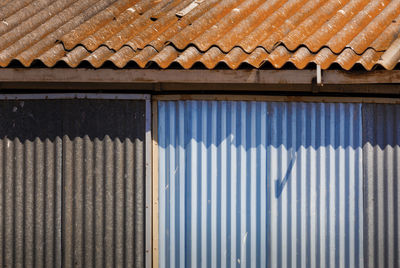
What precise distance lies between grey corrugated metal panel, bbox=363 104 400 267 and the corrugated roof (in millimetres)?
651

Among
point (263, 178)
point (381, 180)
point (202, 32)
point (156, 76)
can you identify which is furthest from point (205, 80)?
point (381, 180)

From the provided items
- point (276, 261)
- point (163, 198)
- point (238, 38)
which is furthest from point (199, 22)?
point (276, 261)

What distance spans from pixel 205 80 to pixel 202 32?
2.51 feet

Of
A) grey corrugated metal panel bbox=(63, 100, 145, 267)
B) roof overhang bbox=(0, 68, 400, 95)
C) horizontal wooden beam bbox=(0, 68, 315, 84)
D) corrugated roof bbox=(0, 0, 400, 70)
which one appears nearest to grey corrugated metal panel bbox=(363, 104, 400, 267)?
roof overhang bbox=(0, 68, 400, 95)

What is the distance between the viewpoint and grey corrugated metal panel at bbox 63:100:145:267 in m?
4.74

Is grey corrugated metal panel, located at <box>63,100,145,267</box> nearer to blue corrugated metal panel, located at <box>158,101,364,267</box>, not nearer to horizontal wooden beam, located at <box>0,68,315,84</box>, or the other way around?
A: blue corrugated metal panel, located at <box>158,101,364,267</box>

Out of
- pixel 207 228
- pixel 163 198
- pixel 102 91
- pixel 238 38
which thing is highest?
pixel 238 38

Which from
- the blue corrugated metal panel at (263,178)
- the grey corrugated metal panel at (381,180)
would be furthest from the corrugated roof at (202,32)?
the grey corrugated metal panel at (381,180)

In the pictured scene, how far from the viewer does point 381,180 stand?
472cm

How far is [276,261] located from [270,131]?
1.26 m

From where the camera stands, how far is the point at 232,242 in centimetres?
473

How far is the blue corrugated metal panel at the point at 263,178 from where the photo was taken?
4.71m

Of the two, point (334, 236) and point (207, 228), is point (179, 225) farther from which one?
point (334, 236)

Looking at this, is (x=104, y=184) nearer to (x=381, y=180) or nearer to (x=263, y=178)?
(x=263, y=178)
